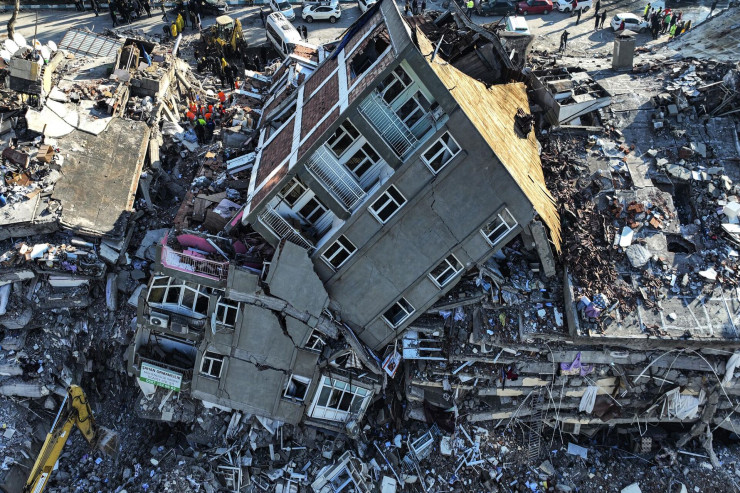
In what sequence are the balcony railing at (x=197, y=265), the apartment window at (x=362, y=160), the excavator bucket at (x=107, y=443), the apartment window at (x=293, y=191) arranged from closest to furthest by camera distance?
the apartment window at (x=362, y=160)
the apartment window at (x=293, y=191)
the balcony railing at (x=197, y=265)
the excavator bucket at (x=107, y=443)

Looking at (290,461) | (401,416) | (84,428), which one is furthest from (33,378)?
(401,416)

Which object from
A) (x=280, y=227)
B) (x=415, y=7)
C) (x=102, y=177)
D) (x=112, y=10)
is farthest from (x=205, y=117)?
(x=415, y=7)

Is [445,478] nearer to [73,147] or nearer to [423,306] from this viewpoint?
[423,306]

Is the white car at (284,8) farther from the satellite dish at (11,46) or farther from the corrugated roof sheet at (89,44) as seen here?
the satellite dish at (11,46)

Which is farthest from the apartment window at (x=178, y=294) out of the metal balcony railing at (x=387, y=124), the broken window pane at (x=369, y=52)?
the broken window pane at (x=369, y=52)

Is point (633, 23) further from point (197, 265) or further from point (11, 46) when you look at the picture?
point (11, 46)

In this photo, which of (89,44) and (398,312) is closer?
(398,312)
